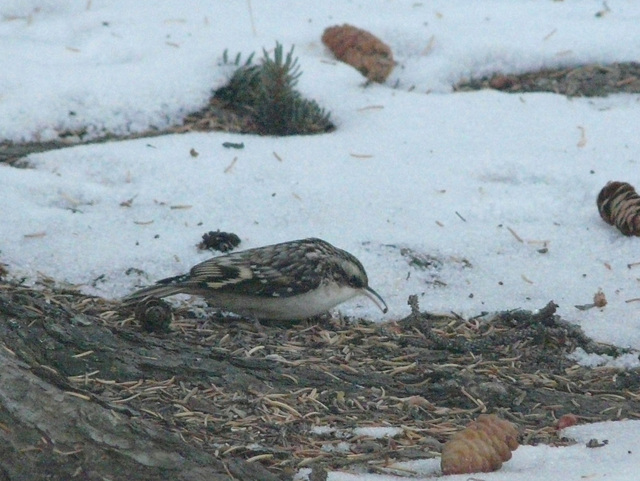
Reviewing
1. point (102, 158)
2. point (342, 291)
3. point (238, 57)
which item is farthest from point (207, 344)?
point (238, 57)

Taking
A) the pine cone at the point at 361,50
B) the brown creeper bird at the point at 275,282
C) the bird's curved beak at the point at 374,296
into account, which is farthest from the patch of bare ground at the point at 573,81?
the brown creeper bird at the point at 275,282

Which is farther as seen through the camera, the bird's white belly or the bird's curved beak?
the bird's curved beak

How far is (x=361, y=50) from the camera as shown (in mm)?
8305

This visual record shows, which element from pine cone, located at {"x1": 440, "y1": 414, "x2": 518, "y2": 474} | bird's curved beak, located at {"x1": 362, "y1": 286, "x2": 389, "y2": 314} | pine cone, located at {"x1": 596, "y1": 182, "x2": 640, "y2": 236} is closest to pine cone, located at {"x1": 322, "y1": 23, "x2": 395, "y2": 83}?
pine cone, located at {"x1": 596, "y1": 182, "x2": 640, "y2": 236}

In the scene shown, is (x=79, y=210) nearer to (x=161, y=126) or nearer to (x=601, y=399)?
Result: (x=161, y=126)

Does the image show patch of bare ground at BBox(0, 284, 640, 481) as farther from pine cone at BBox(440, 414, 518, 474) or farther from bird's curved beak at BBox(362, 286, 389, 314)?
pine cone at BBox(440, 414, 518, 474)

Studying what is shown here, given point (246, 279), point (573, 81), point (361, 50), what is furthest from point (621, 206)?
point (361, 50)

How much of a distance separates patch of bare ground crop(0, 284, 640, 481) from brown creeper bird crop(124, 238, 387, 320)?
11 centimetres

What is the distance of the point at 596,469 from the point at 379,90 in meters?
4.87

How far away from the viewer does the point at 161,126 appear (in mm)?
7469

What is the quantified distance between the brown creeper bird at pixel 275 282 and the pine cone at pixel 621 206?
1821 mm

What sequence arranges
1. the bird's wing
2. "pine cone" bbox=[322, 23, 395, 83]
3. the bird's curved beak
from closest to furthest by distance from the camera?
the bird's wing → the bird's curved beak → "pine cone" bbox=[322, 23, 395, 83]

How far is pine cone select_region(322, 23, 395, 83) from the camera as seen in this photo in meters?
8.18

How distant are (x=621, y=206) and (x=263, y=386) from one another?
2933mm
